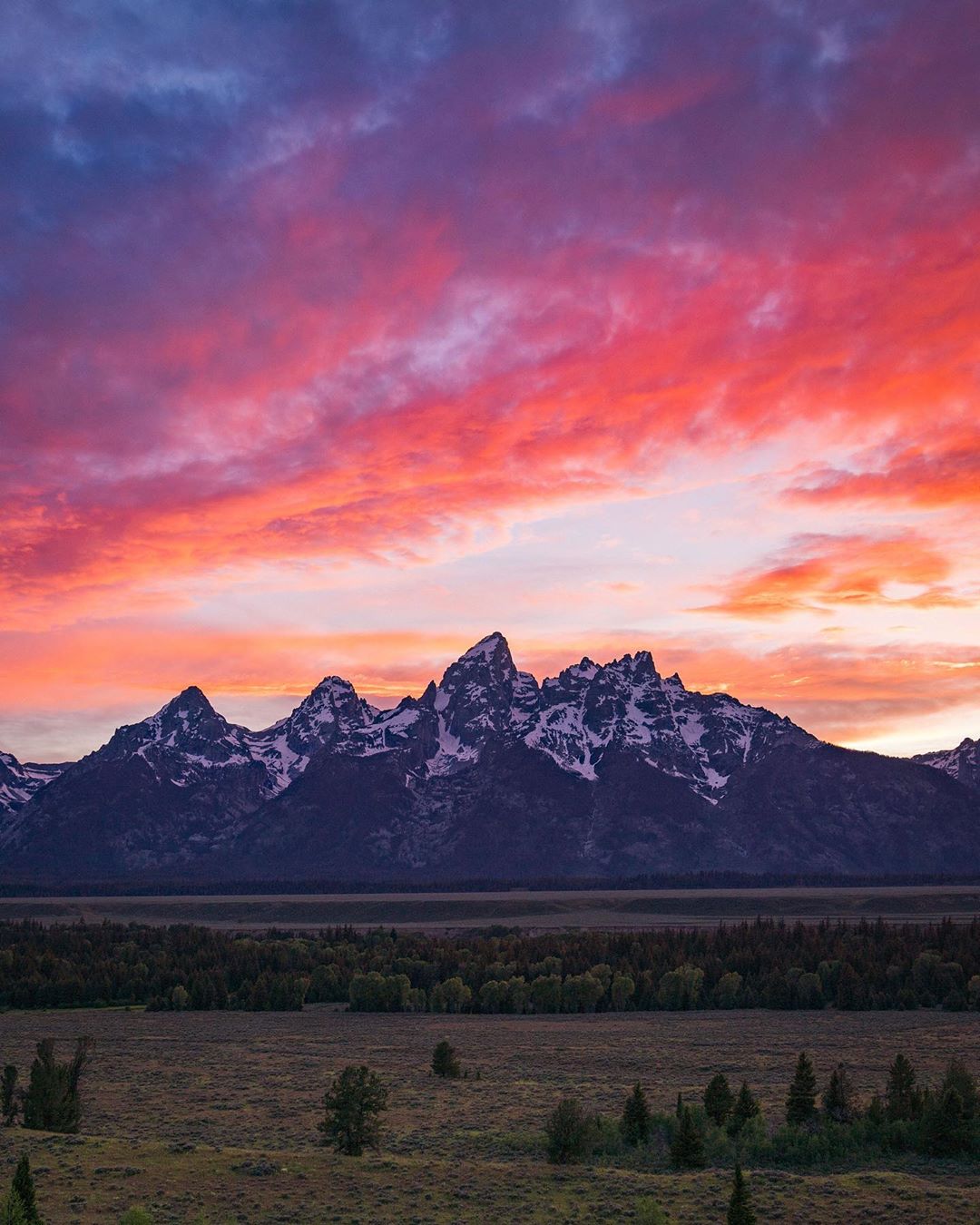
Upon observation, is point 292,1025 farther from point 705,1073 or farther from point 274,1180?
point 274,1180

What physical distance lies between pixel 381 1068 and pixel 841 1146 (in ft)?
119

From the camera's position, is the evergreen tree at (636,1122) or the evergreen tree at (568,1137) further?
the evergreen tree at (636,1122)

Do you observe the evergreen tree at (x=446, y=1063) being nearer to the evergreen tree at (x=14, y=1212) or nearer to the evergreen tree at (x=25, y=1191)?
the evergreen tree at (x=25, y=1191)

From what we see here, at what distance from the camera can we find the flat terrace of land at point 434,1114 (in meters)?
45.3

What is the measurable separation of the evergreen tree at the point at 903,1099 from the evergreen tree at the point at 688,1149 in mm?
9971

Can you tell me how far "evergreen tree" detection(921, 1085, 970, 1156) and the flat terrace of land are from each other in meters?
1.36

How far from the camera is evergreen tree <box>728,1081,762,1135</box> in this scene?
184ft

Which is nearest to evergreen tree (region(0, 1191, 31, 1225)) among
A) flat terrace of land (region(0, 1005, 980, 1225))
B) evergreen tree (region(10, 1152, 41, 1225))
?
evergreen tree (region(10, 1152, 41, 1225))

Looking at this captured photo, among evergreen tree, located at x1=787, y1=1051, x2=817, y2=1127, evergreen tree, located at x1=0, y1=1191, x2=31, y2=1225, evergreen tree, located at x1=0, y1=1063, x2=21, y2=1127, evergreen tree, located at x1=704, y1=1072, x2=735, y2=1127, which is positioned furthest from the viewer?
evergreen tree, located at x1=0, y1=1063, x2=21, y2=1127

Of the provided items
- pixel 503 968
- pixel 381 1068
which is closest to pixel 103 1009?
pixel 503 968

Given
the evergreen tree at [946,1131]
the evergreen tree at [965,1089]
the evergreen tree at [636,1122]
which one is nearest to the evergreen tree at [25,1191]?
the evergreen tree at [636,1122]

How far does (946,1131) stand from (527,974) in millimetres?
85948

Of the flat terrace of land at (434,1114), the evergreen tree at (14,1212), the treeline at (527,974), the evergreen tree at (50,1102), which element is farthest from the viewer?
the treeline at (527,974)

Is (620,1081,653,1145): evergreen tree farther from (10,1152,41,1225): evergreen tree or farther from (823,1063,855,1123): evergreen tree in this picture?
(10,1152,41,1225): evergreen tree
